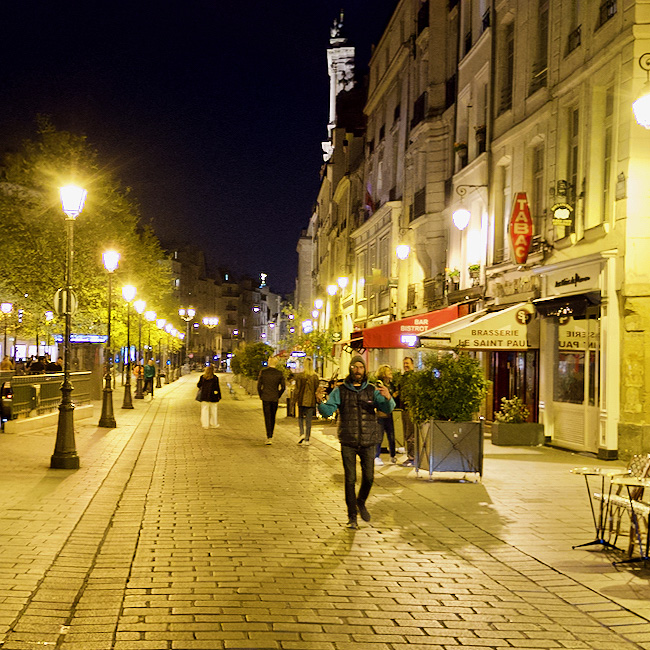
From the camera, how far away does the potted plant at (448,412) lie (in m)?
12.6

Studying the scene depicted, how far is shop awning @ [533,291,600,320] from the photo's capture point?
16.4 m

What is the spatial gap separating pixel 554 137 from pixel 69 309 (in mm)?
10903

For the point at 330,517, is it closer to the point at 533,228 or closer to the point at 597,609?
the point at 597,609

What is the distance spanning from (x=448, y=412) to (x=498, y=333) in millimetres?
6758

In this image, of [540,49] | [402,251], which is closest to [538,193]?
[540,49]

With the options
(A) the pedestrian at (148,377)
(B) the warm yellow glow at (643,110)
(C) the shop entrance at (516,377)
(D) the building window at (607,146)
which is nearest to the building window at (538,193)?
(D) the building window at (607,146)

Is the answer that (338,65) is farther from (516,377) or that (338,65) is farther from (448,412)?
(448,412)

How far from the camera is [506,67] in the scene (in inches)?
909

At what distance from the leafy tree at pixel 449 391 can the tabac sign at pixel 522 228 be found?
23.3 ft

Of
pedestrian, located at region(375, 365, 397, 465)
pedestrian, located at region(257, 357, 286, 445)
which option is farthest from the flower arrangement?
pedestrian, located at region(257, 357, 286, 445)

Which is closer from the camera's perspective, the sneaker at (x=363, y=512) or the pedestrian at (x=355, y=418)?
the pedestrian at (x=355, y=418)

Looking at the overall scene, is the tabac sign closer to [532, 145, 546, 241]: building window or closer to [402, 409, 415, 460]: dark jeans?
[532, 145, 546, 241]: building window

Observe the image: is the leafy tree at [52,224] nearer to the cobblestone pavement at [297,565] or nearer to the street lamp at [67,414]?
the street lamp at [67,414]

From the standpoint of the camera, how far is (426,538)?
871cm
